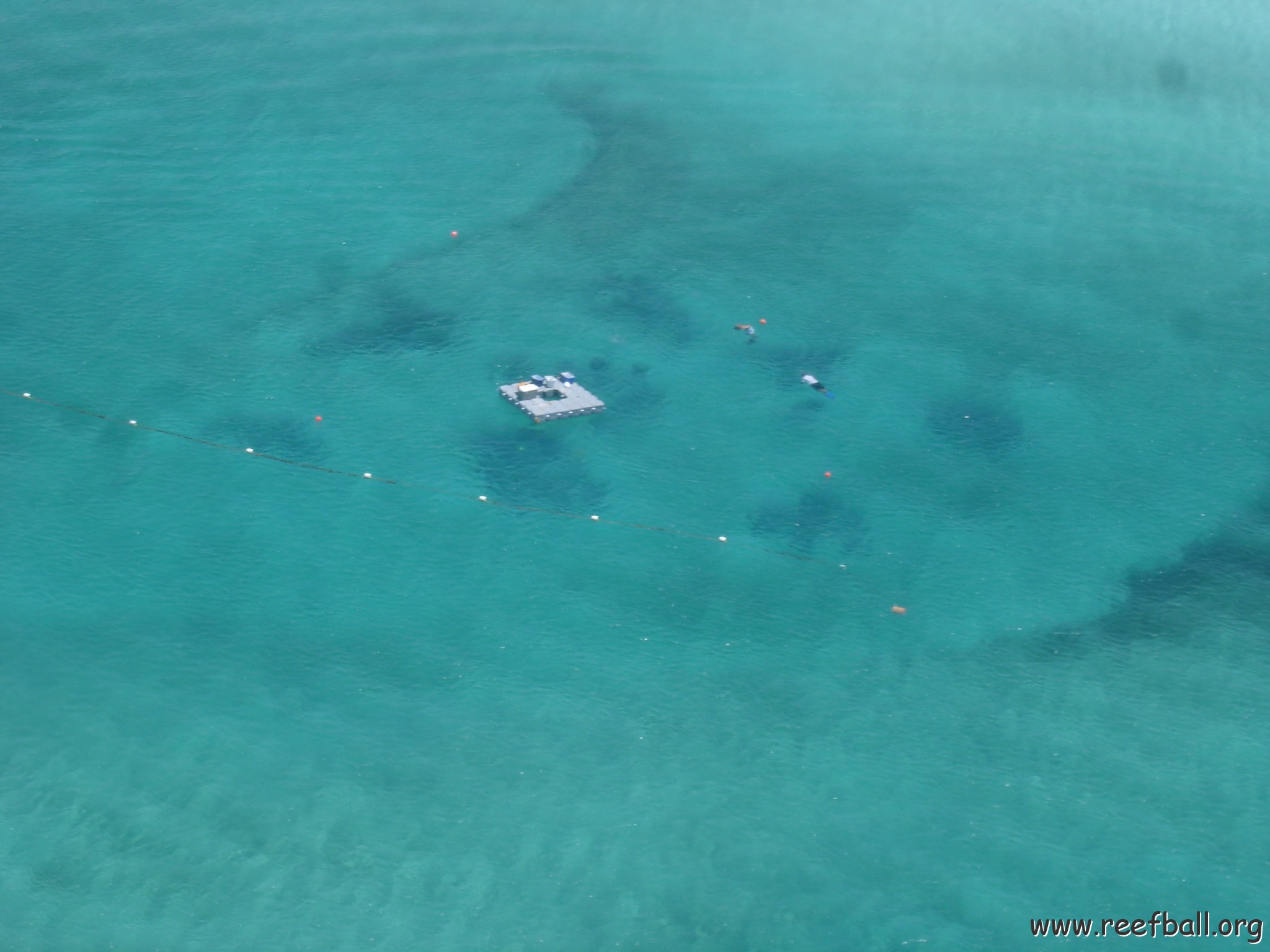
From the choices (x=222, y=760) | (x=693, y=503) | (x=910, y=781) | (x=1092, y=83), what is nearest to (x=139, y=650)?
(x=222, y=760)

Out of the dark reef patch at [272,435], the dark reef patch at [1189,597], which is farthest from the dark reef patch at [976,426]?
the dark reef patch at [272,435]

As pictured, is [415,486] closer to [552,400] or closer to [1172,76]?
[552,400]

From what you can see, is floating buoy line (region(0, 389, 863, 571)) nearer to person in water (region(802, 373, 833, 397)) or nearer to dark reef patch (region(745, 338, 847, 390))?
person in water (region(802, 373, 833, 397))

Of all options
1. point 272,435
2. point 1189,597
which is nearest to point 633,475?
point 272,435

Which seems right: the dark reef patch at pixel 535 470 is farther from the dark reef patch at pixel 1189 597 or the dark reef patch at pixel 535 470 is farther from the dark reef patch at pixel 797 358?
the dark reef patch at pixel 1189 597

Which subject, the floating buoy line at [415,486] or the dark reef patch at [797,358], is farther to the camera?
the dark reef patch at [797,358]

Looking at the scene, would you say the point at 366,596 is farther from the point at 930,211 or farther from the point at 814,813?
the point at 930,211
